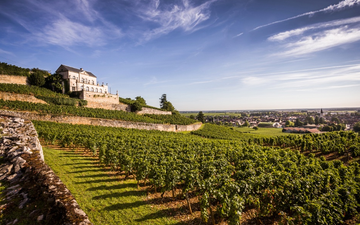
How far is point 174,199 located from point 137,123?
36.8m

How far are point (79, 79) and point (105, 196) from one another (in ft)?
200

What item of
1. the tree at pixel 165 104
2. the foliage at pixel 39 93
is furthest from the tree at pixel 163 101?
the foliage at pixel 39 93

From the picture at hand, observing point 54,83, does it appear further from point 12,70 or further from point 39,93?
point 12,70

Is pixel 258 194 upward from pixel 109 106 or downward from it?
downward

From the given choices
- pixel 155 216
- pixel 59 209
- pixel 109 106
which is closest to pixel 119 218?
pixel 155 216

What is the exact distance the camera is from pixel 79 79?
59.5 meters

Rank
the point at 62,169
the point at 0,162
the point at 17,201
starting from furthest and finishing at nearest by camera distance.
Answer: the point at 62,169
the point at 0,162
the point at 17,201

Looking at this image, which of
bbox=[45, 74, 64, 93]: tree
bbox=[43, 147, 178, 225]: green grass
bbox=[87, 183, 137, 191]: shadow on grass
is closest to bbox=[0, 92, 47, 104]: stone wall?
bbox=[45, 74, 64, 93]: tree

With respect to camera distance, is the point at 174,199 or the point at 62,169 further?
the point at 62,169

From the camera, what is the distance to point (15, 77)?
46312 mm

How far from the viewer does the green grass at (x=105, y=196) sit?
895cm

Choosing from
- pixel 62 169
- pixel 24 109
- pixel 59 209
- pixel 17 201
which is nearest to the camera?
pixel 59 209

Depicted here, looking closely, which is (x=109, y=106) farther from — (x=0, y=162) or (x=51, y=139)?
(x=0, y=162)

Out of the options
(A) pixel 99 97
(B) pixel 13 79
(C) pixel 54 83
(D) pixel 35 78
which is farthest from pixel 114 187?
(D) pixel 35 78
